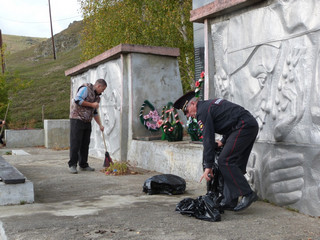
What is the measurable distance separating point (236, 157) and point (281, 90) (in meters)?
0.99

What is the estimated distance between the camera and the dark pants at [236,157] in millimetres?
4273

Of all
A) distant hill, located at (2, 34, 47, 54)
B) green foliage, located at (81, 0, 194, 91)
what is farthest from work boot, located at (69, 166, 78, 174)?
distant hill, located at (2, 34, 47, 54)

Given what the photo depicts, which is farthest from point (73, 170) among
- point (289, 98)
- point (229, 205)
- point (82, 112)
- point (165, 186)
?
point (289, 98)

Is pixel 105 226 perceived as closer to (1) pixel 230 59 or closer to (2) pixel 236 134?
(2) pixel 236 134

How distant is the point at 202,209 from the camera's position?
13.5 ft

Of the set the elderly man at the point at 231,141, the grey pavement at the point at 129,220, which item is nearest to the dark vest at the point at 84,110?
the grey pavement at the point at 129,220

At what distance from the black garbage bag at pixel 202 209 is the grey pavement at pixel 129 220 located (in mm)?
62

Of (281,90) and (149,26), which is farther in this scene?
(149,26)

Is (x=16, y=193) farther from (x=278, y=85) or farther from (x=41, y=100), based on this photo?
(x=41, y=100)

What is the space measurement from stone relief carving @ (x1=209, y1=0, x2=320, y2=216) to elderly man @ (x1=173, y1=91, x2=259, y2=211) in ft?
1.59

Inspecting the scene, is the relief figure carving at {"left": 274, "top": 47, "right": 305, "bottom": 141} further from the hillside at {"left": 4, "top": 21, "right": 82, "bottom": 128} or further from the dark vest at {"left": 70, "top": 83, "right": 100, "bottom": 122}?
the hillside at {"left": 4, "top": 21, "right": 82, "bottom": 128}

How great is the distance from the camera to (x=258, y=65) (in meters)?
5.09

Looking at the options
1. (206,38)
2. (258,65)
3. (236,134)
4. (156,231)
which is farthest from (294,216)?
(206,38)

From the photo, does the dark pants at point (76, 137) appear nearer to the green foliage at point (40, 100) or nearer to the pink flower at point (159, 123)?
the pink flower at point (159, 123)
